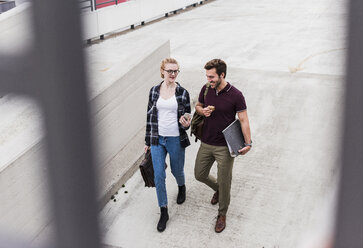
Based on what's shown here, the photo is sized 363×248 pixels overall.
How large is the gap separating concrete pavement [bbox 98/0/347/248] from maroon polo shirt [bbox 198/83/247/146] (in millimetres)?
756

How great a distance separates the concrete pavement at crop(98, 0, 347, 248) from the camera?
806 mm

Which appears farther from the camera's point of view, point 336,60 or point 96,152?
point 96,152

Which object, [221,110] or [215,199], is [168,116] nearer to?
[221,110]

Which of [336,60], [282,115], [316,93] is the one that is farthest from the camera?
[316,93]

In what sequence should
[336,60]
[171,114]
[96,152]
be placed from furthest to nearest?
[171,114] → [96,152] → [336,60]

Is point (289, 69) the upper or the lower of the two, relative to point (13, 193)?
lower

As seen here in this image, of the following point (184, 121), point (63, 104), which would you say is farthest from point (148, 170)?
point (63, 104)

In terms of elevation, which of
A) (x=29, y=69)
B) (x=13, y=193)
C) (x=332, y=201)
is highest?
(x=29, y=69)

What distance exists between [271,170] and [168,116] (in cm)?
172

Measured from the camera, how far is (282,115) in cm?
645

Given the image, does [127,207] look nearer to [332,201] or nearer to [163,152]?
[163,152]

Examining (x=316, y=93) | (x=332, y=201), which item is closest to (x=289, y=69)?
(x=316, y=93)

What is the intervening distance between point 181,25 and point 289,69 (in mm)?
6870

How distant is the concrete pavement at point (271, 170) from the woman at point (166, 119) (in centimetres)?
50
